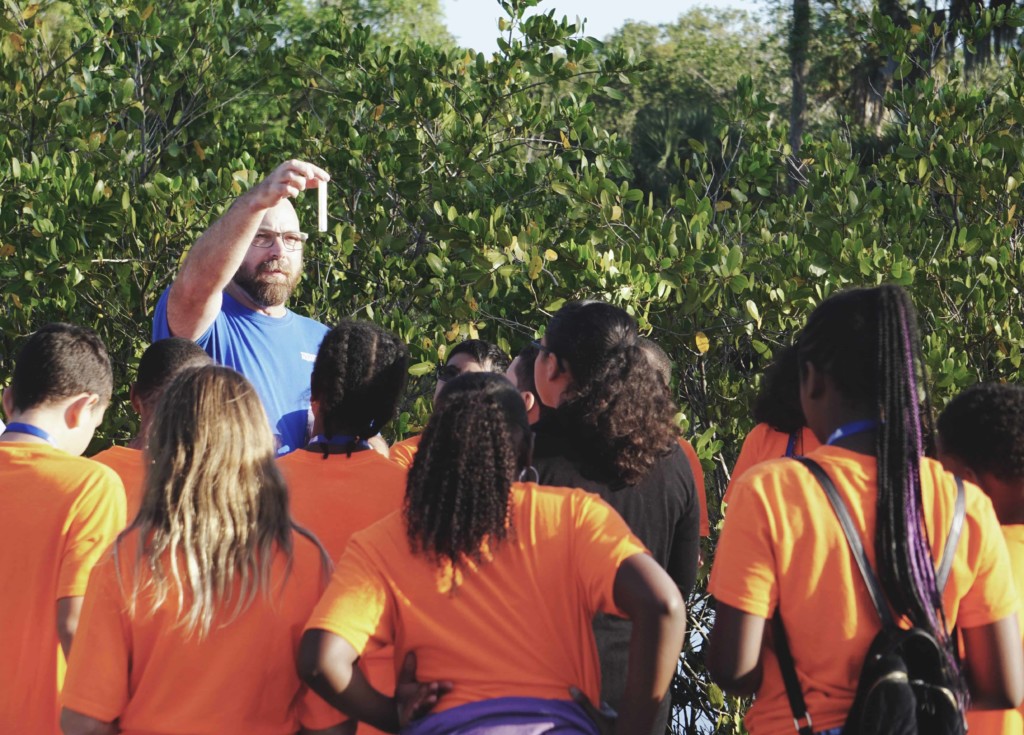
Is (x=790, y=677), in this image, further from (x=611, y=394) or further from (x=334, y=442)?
(x=334, y=442)

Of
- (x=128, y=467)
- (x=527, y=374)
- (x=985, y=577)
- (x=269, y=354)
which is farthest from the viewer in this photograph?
(x=269, y=354)

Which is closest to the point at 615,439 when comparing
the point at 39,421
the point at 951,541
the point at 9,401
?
the point at 951,541

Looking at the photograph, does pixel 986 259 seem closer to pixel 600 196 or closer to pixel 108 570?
pixel 600 196

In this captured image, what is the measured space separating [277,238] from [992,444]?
8.29 feet

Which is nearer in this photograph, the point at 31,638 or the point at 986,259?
the point at 31,638

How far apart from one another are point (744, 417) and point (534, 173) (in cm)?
154

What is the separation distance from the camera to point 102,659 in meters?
2.40

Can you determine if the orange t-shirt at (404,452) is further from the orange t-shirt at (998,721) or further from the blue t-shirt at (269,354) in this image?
the orange t-shirt at (998,721)

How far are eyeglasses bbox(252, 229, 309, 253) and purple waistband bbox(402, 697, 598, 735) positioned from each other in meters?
2.37

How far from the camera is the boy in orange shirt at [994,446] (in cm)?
288

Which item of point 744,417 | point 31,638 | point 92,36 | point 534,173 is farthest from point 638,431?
point 92,36

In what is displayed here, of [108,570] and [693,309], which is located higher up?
[693,309]

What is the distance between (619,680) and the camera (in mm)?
2902

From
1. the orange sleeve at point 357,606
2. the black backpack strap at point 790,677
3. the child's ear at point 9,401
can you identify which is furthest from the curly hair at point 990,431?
the child's ear at point 9,401
